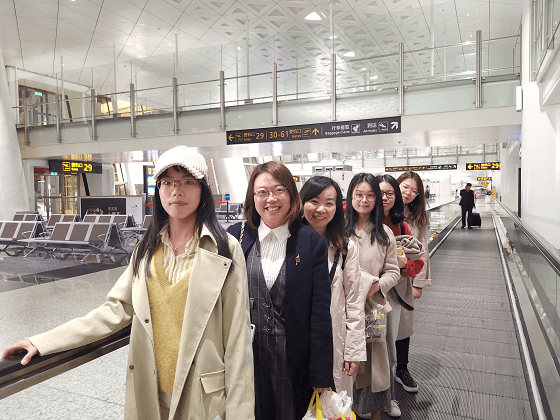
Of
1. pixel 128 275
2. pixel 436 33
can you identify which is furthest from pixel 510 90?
pixel 128 275

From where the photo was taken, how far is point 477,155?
3644cm

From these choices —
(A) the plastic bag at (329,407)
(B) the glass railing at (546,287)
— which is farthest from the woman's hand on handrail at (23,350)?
(B) the glass railing at (546,287)

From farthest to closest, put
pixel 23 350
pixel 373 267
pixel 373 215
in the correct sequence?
1. pixel 373 215
2. pixel 373 267
3. pixel 23 350

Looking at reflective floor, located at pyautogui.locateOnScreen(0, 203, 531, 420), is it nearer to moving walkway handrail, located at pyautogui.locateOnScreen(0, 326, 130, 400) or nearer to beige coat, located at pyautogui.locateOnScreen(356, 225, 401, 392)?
beige coat, located at pyautogui.locateOnScreen(356, 225, 401, 392)

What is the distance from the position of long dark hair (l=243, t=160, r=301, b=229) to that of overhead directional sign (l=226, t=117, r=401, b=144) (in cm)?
1090

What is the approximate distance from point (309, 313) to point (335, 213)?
679mm

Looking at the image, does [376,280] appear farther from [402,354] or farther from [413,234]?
[413,234]

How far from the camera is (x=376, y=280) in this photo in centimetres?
265

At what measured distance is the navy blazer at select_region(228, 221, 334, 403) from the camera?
1896mm

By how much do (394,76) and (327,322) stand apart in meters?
11.9

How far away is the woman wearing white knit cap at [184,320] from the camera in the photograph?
4.86 feet

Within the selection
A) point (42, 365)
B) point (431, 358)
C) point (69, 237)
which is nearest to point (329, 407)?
point (42, 365)

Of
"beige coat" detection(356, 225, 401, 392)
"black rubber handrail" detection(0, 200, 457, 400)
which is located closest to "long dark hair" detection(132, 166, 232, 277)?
"black rubber handrail" detection(0, 200, 457, 400)

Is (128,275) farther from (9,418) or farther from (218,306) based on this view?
(9,418)
